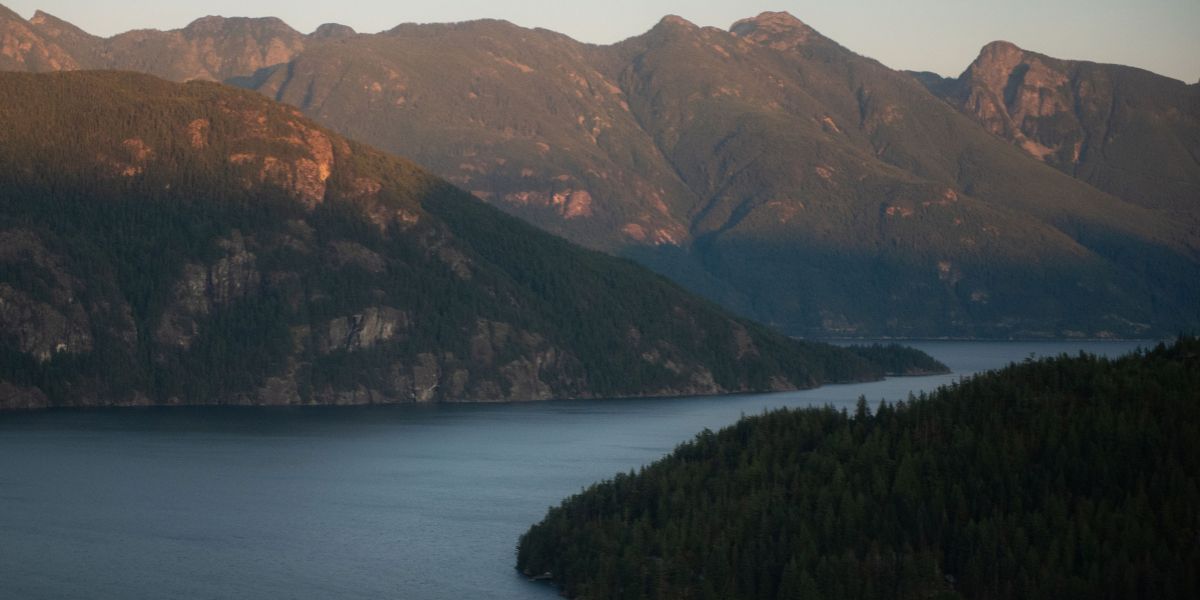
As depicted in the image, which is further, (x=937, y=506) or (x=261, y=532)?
(x=261, y=532)

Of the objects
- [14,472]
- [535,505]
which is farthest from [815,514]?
[14,472]

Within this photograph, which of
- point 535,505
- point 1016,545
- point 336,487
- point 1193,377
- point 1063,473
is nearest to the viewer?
point 1016,545

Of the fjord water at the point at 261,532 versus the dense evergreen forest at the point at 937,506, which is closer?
the dense evergreen forest at the point at 937,506

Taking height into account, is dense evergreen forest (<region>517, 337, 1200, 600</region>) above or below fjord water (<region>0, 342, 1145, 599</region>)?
above

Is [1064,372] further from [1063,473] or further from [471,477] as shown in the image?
[471,477]

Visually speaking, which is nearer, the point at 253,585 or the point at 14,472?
the point at 253,585

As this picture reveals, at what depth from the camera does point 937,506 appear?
412 ft

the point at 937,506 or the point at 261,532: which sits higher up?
the point at 937,506

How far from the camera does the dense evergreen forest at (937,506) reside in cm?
11581

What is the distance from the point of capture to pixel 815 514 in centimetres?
12838

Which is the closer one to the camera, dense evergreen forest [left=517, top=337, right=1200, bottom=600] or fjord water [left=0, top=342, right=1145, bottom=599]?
dense evergreen forest [left=517, top=337, right=1200, bottom=600]

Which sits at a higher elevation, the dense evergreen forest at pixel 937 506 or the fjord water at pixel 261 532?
the dense evergreen forest at pixel 937 506

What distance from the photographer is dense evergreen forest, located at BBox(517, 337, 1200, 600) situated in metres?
116

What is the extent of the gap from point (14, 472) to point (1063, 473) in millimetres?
114610
